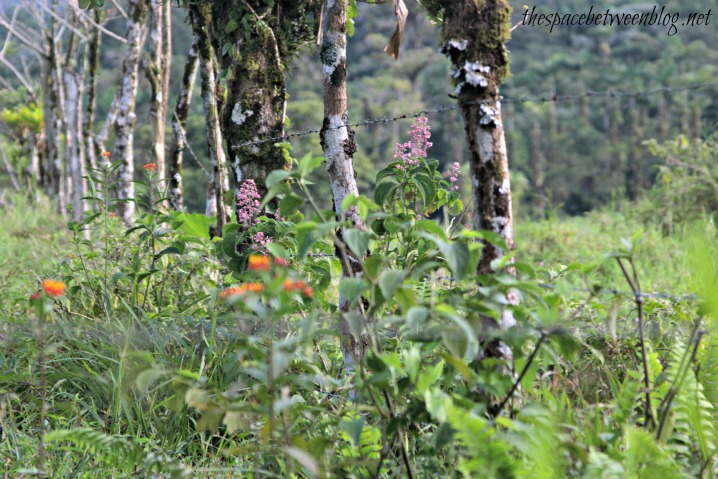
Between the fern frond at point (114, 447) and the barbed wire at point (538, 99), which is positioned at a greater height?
the barbed wire at point (538, 99)

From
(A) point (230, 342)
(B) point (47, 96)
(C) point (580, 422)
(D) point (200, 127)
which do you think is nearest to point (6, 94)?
(D) point (200, 127)

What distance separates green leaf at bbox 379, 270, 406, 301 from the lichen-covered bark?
182cm

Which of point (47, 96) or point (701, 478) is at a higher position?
point (47, 96)

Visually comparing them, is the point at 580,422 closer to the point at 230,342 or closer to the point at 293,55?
the point at 230,342

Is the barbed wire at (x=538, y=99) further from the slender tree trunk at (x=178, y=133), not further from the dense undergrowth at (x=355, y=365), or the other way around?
the slender tree trunk at (x=178, y=133)

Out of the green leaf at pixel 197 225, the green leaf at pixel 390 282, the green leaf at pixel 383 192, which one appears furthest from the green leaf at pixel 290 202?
the green leaf at pixel 197 225

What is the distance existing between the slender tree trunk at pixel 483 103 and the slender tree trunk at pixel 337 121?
0.68m

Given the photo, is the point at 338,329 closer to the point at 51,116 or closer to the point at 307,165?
the point at 307,165

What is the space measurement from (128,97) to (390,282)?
5.95 metres

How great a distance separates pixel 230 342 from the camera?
2.50 m

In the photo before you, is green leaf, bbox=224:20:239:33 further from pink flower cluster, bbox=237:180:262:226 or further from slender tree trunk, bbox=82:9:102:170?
slender tree trunk, bbox=82:9:102:170

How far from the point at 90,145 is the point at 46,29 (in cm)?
180

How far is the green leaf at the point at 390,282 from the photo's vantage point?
132 centimetres

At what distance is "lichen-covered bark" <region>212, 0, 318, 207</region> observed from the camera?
311cm
